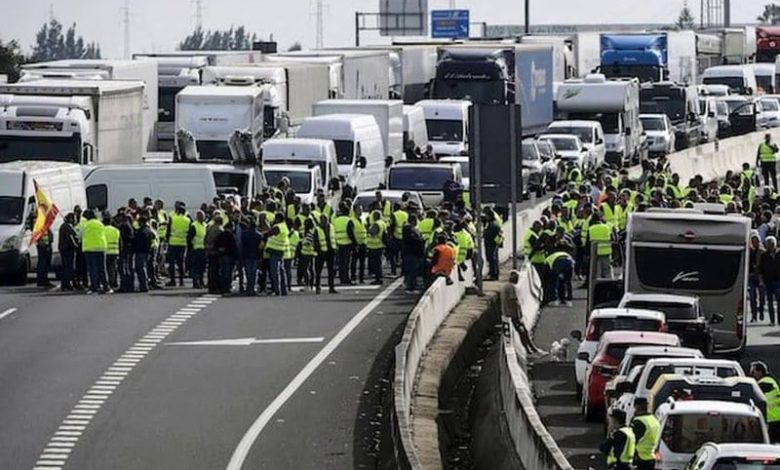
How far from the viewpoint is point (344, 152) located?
Result: 56.2 meters

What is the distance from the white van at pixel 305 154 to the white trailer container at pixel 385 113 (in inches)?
292

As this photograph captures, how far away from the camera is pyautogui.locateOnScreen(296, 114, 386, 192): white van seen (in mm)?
55625

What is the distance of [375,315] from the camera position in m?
37.5

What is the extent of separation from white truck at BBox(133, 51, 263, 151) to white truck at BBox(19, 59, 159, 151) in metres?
1.24

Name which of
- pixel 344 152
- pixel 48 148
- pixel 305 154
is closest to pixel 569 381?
pixel 48 148

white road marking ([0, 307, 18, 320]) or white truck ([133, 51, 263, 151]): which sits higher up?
white truck ([133, 51, 263, 151])

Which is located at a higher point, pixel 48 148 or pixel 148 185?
pixel 48 148

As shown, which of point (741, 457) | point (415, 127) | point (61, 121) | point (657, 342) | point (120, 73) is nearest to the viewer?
point (741, 457)

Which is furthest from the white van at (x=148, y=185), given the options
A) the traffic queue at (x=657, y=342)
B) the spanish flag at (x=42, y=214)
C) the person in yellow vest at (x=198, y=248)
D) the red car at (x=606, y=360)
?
the red car at (x=606, y=360)


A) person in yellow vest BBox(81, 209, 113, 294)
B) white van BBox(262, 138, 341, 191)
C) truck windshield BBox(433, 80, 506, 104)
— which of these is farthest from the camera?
truck windshield BBox(433, 80, 506, 104)

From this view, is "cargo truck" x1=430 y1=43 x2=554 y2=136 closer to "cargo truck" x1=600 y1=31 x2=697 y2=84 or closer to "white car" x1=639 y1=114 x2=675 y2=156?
"white car" x1=639 y1=114 x2=675 y2=156

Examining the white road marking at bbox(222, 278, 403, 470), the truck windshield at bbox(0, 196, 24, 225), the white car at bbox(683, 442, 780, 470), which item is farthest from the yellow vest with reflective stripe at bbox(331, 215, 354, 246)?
the white car at bbox(683, 442, 780, 470)

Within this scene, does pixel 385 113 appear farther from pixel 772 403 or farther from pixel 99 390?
pixel 772 403

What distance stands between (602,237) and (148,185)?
9752 mm
